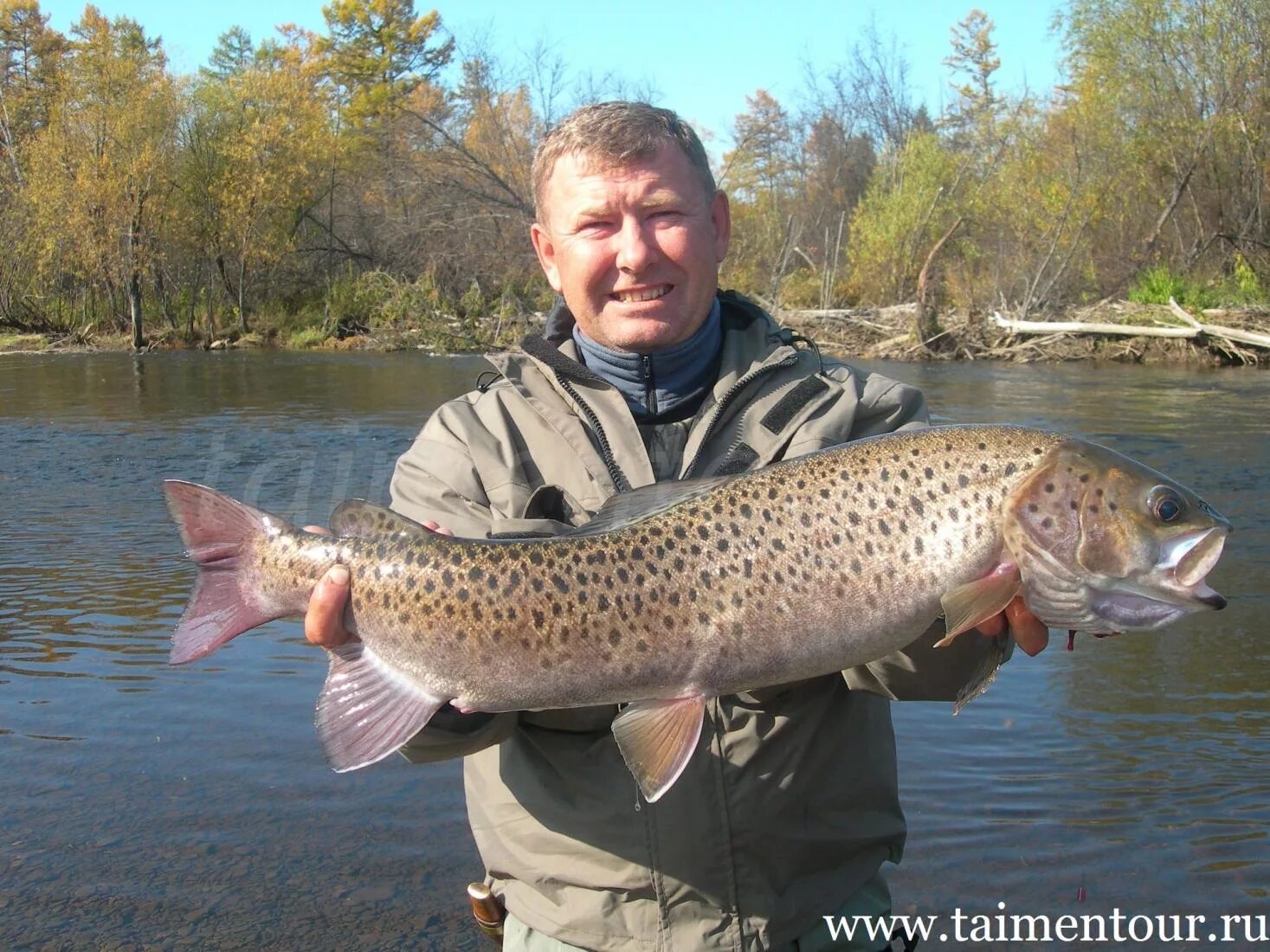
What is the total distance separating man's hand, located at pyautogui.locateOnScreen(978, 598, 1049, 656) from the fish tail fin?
1.62m

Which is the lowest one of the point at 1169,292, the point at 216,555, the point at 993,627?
the point at 993,627

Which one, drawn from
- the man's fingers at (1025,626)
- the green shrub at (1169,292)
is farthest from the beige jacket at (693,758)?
the green shrub at (1169,292)

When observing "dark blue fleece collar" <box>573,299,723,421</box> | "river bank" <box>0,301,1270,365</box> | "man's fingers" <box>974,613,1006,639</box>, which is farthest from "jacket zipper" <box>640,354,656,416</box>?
"river bank" <box>0,301,1270,365</box>

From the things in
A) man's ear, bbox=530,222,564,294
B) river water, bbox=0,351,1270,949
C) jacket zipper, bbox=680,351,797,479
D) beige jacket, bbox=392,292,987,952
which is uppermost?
man's ear, bbox=530,222,564,294

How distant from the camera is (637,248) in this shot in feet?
9.60

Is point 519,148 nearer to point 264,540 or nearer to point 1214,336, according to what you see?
point 1214,336

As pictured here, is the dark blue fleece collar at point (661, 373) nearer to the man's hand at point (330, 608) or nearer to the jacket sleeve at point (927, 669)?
the jacket sleeve at point (927, 669)

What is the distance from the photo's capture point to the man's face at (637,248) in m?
2.97

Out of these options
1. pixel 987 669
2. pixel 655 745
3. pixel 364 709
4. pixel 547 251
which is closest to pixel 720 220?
pixel 547 251

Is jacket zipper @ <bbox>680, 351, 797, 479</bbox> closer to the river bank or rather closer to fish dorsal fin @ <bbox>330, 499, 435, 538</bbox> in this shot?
fish dorsal fin @ <bbox>330, 499, 435, 538</bbox>

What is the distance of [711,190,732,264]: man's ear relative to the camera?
3170mm

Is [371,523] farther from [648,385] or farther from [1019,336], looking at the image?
[1019,336]

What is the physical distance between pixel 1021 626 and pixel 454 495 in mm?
1405

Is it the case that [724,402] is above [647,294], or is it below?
below
